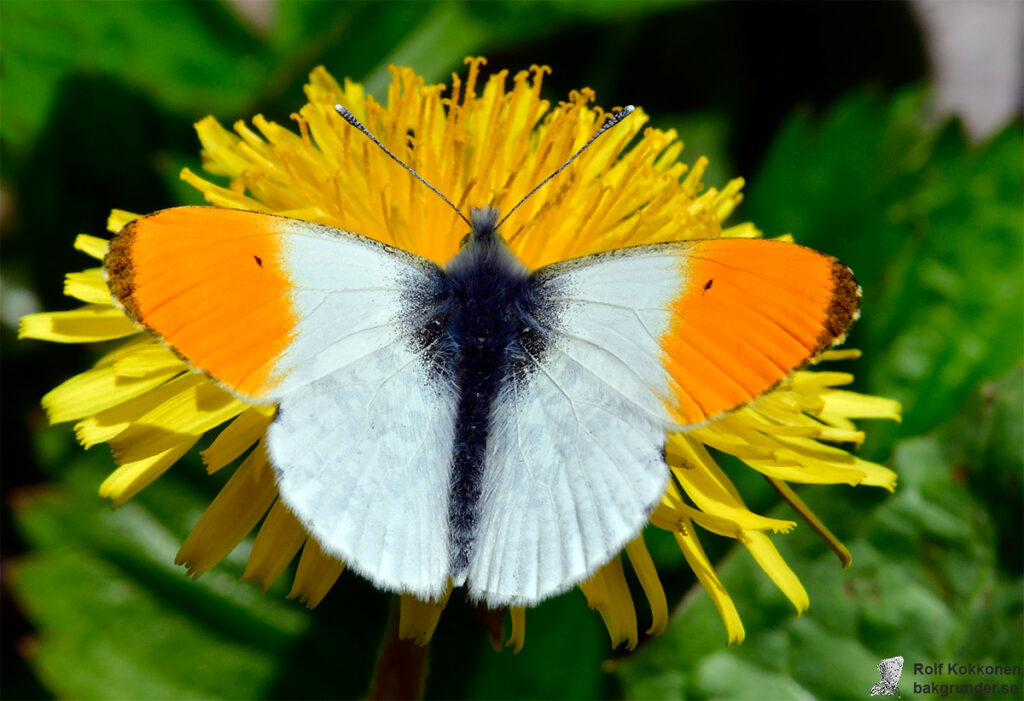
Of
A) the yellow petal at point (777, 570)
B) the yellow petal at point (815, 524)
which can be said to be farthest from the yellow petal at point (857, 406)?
the yellow petal at point (777, 570)

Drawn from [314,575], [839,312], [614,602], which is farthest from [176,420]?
[839,312]

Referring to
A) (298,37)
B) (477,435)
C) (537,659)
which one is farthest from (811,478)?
(298,37)

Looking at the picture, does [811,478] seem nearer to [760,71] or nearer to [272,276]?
[272,276]

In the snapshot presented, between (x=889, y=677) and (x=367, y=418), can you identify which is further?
(x=889, y=677)

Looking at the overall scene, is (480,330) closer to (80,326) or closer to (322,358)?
(322,358)

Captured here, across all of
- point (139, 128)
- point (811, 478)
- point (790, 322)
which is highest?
point (139, 128)

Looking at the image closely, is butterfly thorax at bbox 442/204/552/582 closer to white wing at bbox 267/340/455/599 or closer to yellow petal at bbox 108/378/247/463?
white wing at bbox 267/340/455/599

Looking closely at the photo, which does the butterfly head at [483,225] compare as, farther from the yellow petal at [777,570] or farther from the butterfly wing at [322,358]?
the yellow petal at [777,570]

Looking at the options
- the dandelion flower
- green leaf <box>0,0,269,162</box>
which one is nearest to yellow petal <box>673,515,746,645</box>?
the dandelion flower
